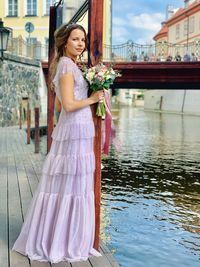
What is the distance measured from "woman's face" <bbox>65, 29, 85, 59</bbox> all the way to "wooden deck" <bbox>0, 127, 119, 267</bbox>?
190 cm

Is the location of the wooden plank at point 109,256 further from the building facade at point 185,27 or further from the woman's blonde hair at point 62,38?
the building facade at point 185,27

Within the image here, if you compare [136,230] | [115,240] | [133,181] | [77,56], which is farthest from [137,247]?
[133,181]

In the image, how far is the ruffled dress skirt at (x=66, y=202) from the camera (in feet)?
14.0

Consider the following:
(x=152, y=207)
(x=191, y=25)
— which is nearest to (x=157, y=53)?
(x=152, y=207)

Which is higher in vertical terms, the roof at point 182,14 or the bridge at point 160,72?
the roof at point 182,14

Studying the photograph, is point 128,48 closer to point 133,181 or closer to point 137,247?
point 133,181

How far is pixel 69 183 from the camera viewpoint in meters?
4.31

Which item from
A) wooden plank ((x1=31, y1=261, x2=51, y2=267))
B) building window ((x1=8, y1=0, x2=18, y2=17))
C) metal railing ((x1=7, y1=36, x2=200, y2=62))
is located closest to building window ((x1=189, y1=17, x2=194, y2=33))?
building window ((x1=8, y1=0, x2=18, y2=17))

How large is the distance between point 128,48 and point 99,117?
65.6 feet

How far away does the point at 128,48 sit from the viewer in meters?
24.1

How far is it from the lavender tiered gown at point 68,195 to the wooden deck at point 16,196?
0.47ft

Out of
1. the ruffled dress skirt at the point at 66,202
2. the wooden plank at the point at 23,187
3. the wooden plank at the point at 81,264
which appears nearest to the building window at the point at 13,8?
the wooden plank at the point at 23,187

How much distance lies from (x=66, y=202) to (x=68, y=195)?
65 mm

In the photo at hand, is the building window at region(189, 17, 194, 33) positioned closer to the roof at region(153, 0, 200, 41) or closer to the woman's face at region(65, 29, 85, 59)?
the roof at region(153, 0, 200, 41)
